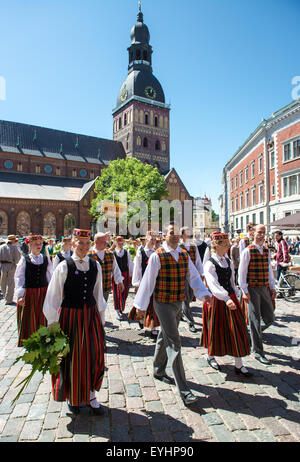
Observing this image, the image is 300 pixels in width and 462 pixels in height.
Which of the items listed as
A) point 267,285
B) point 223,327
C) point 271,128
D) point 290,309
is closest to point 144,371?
point 223,327

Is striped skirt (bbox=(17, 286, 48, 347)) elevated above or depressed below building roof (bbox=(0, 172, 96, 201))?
below

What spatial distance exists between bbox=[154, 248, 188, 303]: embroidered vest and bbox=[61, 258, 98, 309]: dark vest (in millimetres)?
915

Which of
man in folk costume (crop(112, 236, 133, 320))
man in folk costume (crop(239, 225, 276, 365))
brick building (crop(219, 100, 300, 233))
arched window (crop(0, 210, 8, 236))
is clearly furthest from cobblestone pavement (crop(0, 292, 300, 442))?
arched window (crop(0, 210, 8, 236))

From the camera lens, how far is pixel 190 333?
5.98 m

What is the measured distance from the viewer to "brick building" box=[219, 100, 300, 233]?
25625 millimetres

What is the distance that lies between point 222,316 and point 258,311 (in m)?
0.93

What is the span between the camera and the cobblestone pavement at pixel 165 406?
9.37 ft

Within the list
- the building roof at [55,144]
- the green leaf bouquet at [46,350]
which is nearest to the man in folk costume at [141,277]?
the green leaf bouquet at [46,350]

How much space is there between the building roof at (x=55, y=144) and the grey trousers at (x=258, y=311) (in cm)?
4898

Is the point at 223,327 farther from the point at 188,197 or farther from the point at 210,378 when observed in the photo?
the point at 188,197

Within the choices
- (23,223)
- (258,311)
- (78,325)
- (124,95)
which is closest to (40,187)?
(23,223)

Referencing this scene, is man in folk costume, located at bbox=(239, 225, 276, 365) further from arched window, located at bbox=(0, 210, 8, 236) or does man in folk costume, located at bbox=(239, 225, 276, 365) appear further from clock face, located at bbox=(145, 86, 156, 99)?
clock face, located at bbox=(145, 86, 156, 99)

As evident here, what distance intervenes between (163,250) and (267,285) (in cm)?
213

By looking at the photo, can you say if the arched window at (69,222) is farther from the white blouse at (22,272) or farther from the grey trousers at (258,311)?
the grey trousers at (258,311)
